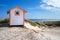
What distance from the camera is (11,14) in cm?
1742

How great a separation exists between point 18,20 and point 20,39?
6637 mm

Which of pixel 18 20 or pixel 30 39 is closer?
pixel 30 39

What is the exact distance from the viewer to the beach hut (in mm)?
17445

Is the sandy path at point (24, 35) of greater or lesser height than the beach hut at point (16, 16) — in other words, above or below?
below

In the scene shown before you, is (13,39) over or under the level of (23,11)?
under

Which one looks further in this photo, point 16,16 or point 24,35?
point 16,16

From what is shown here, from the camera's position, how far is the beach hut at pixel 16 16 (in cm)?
1745

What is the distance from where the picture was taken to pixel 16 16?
17.6 meters

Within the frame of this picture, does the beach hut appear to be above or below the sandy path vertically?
above

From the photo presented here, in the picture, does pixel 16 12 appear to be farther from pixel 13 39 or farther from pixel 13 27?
pixel 13 39

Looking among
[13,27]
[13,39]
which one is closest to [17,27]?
[13,27]

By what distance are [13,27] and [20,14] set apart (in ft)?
6.57

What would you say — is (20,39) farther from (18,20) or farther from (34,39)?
(18,20)

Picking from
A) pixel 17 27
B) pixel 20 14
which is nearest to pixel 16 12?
pixel 20 14
